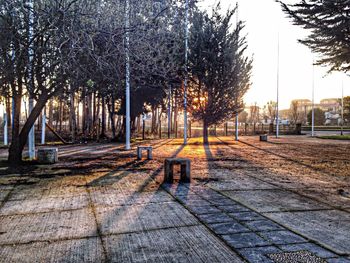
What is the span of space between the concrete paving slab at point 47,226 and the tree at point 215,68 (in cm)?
1471

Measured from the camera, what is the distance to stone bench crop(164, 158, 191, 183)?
23.7 ft

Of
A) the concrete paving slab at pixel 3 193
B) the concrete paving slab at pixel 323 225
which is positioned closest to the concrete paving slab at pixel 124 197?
the concrete paving slab at pixel 3 193

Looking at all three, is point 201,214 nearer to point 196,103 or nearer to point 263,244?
point 263,244

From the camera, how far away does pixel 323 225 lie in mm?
4277

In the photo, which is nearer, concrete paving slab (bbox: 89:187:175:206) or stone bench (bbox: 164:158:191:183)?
concrete paving slab (bbox: 89:187:175:206)

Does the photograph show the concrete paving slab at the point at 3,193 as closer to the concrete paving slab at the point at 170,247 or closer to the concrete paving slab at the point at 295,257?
the concrete paving slab at the point at 170,247

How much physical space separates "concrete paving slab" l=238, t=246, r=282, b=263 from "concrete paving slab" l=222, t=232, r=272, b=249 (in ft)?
0.34

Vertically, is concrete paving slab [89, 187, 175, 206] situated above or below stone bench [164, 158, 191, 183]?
below

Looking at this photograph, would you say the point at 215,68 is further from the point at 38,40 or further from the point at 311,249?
the point at 311,249

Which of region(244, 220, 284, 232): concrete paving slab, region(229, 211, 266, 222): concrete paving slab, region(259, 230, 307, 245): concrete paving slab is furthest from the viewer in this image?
region(229, 211, 266, 222): concrete paving slab

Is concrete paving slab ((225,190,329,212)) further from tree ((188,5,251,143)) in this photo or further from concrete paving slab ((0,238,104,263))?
tree ((188,5,251,143))

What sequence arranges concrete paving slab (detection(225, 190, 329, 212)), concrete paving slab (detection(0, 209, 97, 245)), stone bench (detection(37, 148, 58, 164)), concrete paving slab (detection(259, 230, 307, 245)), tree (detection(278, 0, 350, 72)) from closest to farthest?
concrete paving slab (detection(259, 230, 307, 245)) < concrete paving slab (detection(0, 209, 97, 245)) < concrete paving slab (detection(225, 190, 329, 212)) < stone bench (detection(37, 148, 58, 164)) < tree (detection(278, 0, 350, 72))

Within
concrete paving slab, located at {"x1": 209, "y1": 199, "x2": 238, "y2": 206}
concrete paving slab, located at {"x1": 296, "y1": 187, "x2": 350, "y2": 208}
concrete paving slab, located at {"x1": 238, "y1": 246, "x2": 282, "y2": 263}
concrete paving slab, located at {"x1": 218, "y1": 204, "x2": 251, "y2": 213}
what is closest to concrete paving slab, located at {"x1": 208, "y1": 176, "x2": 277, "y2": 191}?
concrete paving slab, located at {"x1": 296, "y1": 187, "x2": 350, "y2": 208}

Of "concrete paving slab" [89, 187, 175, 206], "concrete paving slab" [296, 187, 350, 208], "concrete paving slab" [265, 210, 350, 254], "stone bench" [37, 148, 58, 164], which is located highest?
"stone bench" [37, 148, 58, 164]
